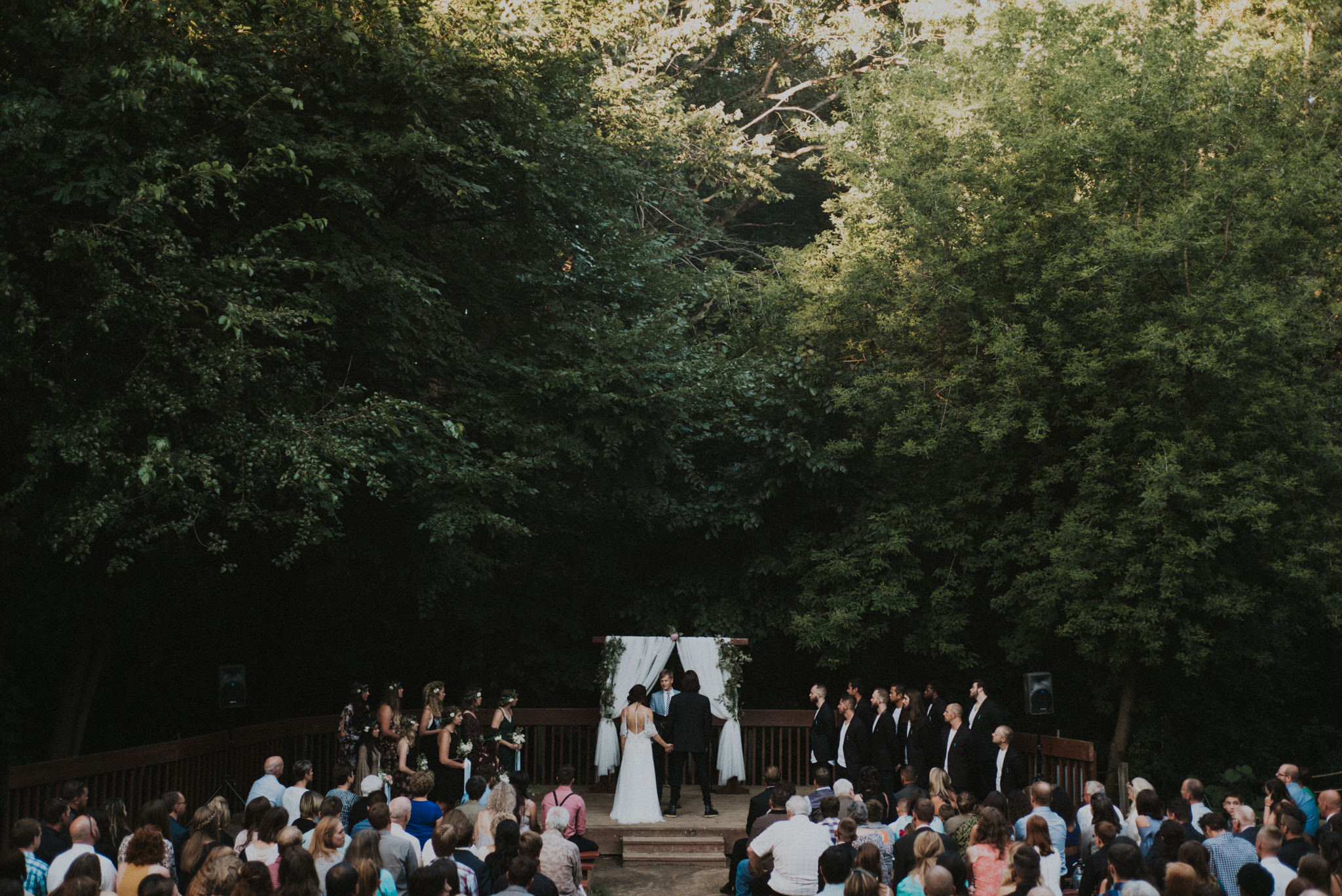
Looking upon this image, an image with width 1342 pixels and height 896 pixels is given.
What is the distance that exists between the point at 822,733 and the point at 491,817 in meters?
5.82

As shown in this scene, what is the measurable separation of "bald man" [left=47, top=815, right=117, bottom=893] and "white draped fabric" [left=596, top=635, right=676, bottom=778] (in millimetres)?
7204

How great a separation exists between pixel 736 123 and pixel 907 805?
18749mm

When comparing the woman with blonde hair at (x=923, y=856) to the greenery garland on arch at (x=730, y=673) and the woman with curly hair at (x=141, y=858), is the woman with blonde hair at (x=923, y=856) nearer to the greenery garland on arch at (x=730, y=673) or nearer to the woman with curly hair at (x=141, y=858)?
the woman with curly hair at (x=141, y=858)

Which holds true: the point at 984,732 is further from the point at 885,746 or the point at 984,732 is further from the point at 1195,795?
the point at 1195,795

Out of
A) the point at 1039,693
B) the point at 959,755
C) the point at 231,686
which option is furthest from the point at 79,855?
the point at 1039,693

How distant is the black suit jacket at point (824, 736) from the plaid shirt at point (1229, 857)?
532 cm

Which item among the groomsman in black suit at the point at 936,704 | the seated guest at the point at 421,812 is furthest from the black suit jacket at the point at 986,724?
the seated guest at the point at 421,812

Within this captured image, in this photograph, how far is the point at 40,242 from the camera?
8.73 m

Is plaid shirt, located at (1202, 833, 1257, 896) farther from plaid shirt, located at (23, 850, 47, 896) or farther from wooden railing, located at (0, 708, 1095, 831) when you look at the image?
plaid shirt, located at (23, 850, 47, 896)

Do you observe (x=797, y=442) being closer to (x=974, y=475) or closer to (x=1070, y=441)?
(x=974, y=475)

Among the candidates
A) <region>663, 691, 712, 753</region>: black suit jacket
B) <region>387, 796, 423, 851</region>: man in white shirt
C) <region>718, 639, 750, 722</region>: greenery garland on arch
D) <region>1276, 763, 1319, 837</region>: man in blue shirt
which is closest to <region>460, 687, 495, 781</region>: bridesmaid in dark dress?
<region>663, 691, 712, 753</region>: black suit jacket

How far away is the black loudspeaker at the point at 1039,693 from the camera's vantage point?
11312 mm

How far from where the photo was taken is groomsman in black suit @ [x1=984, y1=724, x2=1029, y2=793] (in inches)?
386

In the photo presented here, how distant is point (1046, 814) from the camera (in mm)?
7191
